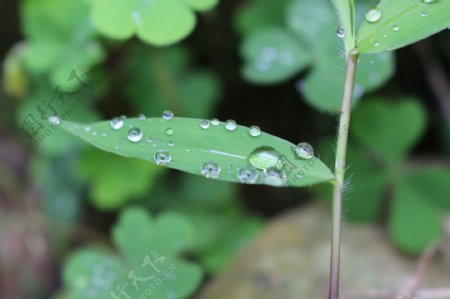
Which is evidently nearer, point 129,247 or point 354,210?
point 129,247

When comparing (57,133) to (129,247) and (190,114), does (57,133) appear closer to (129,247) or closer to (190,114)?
(190,114)

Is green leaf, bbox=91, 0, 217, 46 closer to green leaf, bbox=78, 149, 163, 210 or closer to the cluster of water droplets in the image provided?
the cluster of water droplets

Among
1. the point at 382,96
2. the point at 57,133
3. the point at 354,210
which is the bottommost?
the point at 354,210

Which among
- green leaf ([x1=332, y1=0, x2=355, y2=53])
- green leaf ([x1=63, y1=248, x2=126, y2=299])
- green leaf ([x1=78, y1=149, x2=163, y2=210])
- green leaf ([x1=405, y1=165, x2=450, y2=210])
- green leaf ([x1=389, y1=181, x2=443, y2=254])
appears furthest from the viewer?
green leaf ([x1=78, y1=149, x2=163, y2=210])

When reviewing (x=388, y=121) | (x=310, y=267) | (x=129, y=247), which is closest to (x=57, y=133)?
(x=129, y=247)

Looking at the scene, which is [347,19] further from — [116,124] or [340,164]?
[116,124]

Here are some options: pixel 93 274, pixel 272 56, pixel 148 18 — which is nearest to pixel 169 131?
pixel 148 18

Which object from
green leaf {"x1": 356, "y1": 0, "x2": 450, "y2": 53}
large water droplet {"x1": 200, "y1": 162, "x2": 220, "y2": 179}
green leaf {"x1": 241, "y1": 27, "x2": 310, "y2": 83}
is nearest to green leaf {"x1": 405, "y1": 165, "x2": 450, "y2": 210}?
green leaf {"x1": 241, "y1": 27, "x2": 310, "y2": 83}
